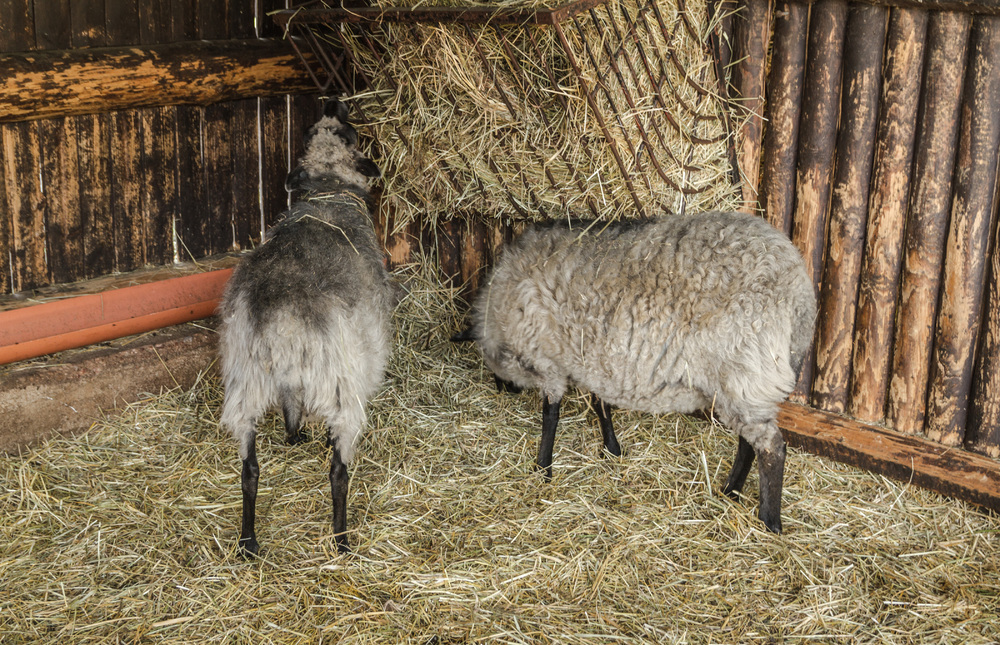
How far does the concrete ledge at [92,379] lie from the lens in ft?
16.1

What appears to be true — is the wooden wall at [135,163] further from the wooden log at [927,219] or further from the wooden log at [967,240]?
the wooden log at [967,240]

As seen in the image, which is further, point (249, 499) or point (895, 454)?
point (895, 454)

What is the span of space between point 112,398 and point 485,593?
2.89 meters

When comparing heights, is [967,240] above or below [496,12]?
below

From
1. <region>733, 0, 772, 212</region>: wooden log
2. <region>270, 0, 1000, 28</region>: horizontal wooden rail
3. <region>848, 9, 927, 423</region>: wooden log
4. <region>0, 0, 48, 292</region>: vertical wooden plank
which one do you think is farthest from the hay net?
<region>0, 0, 48, 292</region>: vertical wooden plank

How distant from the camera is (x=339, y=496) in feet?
14.0

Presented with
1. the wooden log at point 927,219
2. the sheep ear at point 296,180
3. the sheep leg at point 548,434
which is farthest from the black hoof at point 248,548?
the wooden log at point 927,219

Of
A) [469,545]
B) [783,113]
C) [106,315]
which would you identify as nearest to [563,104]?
[783,113]

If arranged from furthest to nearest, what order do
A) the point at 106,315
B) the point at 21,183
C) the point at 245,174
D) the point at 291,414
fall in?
the point at 245,174
the point at 106,315
the point at 21,183
the point at 291,414

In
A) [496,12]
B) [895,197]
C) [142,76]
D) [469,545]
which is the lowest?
[469,545]

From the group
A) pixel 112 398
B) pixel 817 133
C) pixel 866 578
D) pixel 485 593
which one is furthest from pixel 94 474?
pixel 817 133

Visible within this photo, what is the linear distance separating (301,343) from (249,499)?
0.84m

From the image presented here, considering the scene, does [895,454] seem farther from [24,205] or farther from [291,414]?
[24,205]

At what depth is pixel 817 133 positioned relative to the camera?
487 cm
